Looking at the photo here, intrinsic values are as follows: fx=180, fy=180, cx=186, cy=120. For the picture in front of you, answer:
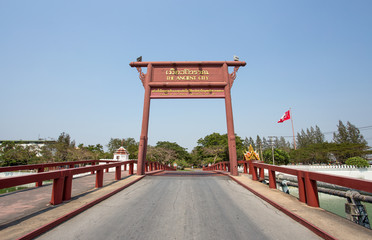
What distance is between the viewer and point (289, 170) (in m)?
5.52

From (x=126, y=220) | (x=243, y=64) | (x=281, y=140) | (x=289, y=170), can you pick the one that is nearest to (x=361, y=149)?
(x=243, y=64)

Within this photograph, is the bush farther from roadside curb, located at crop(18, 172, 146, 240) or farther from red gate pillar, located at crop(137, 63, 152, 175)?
roadside curb, located at crop(18, 172, 146, 240)

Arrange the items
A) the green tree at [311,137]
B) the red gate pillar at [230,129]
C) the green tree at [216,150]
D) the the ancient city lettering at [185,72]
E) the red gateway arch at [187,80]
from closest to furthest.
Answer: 1. the red gate pillar at [230,129]
2. the red gateway arch at [187,80]
3. the the ancient city lettering at [185,72]
4. the green tree at [216,150]
5. the green tree at [311,137]

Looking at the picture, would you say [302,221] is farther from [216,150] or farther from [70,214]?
[216,150]

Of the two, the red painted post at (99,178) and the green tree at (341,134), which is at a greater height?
the green tree at (341,134)

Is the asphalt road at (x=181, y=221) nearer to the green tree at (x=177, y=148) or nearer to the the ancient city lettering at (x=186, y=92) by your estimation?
the the ancient city lettering at (x=186, y=92)

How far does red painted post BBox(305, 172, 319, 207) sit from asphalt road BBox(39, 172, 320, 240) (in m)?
0.90

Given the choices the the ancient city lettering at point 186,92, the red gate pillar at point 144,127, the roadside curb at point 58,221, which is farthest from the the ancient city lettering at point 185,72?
the roadside curb at point 58,221

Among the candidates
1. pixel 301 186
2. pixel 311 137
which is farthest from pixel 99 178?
pixel 311 137

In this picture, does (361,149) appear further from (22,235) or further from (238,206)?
(22,235)

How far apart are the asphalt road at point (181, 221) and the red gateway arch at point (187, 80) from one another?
6.76 m

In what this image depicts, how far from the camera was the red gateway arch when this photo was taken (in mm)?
11875

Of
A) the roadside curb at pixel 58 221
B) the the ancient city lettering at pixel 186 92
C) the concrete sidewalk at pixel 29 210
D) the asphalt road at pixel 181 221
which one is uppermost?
the the ancient city lettering at pixel 186 92

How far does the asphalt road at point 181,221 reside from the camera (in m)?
3.18
